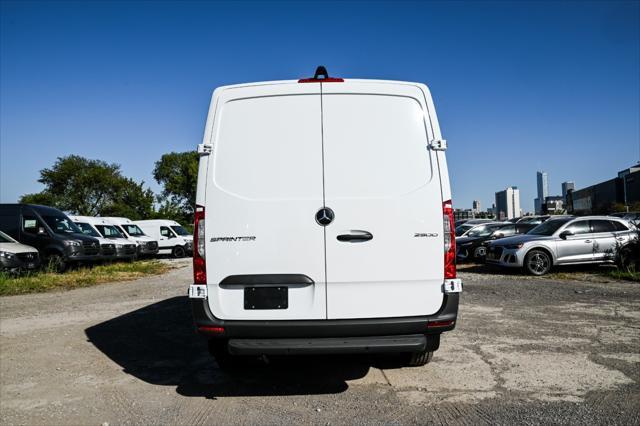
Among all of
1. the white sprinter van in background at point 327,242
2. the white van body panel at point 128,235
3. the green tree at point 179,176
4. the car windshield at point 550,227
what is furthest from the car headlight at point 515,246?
the green tree at point 179,176

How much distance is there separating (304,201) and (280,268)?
0.54 meters

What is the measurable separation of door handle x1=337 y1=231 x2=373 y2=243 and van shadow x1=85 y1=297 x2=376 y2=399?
1.43 metres

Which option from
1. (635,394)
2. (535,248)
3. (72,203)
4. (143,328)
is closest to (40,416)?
(143,328)

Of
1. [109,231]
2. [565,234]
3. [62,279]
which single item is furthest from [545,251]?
[109,231]

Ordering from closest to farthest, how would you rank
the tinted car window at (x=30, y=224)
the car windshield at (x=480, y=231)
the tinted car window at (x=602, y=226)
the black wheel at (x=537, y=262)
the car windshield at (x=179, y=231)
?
1. the black wheel at (x=537, y=262)
2. the tinted car window at (x=602, y=226)
3. the tinted car window at (x=30, y=224)
4. the car windshield at (x=480, y=231)
5. the car windshield at (x=179, y=231)

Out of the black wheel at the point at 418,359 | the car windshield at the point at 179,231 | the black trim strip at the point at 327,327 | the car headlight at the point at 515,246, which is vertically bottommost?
the black wheel at the point at 418,359

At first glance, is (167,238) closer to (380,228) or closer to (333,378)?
(333,378)

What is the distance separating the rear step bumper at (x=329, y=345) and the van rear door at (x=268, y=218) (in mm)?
184

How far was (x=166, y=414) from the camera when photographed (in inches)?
142

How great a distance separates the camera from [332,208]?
3533 millimetres

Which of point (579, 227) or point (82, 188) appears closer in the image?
point (579, 227)

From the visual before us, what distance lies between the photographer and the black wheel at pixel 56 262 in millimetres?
14787

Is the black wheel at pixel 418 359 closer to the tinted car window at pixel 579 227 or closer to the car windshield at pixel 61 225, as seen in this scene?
the tinted car window at pixel 579 227

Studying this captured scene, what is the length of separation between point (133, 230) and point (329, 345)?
23505 millimetres
